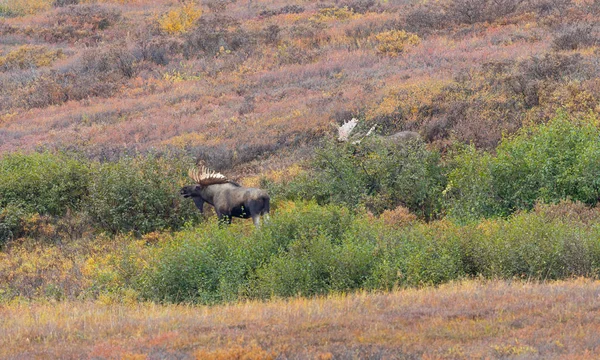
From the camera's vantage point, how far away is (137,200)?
1930 cm

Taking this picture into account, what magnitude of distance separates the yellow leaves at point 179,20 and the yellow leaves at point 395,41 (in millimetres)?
13819

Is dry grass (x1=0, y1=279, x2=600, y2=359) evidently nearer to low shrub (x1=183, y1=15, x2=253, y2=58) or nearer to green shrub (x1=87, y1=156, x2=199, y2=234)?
green shrub (x1=87, y1=156, x2=199, y2=234)

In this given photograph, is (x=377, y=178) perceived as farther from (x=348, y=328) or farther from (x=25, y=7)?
(x=25, y=7)

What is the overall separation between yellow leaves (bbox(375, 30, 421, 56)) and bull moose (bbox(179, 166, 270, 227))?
16.0m

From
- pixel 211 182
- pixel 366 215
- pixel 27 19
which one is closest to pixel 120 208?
pixel 211 182

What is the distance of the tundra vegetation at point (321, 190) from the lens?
9445mm

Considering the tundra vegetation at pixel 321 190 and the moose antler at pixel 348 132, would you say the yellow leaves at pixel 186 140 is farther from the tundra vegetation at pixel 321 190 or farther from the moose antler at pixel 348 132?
the moose antler at pixel 348 132

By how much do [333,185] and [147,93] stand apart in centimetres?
1668

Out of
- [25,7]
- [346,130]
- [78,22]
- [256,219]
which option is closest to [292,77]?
[346,130]

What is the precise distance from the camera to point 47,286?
47.7 feet

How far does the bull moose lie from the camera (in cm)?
1733

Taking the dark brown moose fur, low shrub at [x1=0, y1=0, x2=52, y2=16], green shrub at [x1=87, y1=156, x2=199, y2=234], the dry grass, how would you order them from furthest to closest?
low shrub at [x1=0, y1=0, x2=52, y2=16] < green shrub at [x1=87, y1=156, x2=199, y2=234] < the dark brown moose fur < the dry grass

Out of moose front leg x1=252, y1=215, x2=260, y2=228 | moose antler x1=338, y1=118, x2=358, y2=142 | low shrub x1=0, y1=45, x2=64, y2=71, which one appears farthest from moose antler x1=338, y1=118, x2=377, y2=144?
low shrub x1=0, y1=45, x2=64, y2=71

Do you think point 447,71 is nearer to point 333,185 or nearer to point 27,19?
point 333,185
